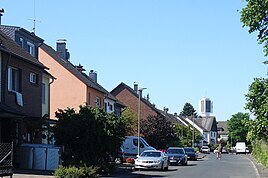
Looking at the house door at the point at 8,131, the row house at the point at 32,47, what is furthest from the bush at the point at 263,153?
the house door at the point at 8,131

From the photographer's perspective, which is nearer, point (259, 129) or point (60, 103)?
point (259, 129)

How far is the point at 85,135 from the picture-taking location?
27.4 m

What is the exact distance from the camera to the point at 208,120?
163125 millimetres

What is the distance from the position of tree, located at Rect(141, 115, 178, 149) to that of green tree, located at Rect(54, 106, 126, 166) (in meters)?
42.7

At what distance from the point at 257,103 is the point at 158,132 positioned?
4414 cm

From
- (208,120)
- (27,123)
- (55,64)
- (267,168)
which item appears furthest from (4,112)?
(208,120)

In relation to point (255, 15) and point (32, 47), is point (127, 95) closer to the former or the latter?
point (32, 47)

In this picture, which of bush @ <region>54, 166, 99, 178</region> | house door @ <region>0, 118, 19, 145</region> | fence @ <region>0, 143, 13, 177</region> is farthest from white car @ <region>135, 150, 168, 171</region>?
fence @ <region>0, 143, 13, 177</region>

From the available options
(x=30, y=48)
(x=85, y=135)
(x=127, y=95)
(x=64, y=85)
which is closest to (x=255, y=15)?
(x=85, y=135)

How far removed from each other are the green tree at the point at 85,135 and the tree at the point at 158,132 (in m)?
42.7

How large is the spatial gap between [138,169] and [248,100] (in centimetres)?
1041

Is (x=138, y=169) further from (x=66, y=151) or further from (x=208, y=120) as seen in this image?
(x=208, y=120)

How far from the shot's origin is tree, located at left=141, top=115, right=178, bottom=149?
233 feet

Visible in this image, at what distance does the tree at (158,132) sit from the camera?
233 feet
